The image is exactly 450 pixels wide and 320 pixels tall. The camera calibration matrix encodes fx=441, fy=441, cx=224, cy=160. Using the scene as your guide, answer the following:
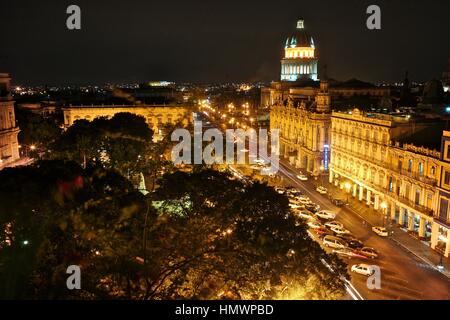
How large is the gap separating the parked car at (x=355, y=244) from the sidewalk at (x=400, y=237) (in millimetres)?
4337

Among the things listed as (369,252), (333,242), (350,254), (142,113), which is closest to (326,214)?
(333,242)

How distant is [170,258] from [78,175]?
9.11 m

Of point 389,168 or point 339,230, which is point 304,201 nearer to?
point 339,230

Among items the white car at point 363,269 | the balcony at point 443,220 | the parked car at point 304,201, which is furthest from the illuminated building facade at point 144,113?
the white car at point 363,269

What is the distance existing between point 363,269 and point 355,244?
5.42 metres

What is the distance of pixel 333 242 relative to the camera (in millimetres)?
40969

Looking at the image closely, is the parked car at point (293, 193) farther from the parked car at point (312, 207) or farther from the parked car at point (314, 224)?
the parked car at point (314, 224)

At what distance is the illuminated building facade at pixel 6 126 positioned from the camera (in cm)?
6575

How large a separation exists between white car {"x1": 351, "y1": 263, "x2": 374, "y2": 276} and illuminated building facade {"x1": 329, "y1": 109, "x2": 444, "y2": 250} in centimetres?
971

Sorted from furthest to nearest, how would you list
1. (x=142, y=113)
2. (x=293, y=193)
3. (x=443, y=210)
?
(x=142, y=113), (x=293, y=193), (x=443, y=210)

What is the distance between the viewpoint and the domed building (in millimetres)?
139350
